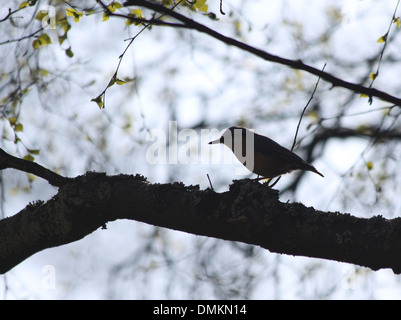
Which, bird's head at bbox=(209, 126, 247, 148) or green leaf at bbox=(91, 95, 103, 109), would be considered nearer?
green leaf at bbox=(91, 95, 103, 109)

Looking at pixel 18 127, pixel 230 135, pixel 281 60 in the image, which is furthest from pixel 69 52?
pixel 230 135

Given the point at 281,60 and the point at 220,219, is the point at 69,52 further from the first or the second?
the point at 220,219

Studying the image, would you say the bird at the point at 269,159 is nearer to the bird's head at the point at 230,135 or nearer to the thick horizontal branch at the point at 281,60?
the bird's head at the point at 230,135

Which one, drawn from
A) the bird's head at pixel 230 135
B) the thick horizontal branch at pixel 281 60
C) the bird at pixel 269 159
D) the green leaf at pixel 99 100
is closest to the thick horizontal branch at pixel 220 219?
the green leaf at pixel 99 100

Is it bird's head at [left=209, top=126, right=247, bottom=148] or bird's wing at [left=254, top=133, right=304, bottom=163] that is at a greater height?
bird's head at [left=209, top=126, right=247, bottom=148]

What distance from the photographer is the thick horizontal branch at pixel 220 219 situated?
2.81 meters

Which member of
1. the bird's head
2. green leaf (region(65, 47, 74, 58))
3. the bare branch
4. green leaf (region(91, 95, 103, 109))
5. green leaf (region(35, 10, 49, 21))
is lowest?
the bare branch

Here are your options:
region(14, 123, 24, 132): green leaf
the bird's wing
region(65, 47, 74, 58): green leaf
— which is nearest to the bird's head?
the bird's wing

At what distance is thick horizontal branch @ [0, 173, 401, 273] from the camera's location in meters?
2.81

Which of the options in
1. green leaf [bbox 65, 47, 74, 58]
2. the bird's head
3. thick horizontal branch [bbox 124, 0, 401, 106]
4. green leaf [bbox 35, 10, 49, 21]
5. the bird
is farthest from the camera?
the bird's head

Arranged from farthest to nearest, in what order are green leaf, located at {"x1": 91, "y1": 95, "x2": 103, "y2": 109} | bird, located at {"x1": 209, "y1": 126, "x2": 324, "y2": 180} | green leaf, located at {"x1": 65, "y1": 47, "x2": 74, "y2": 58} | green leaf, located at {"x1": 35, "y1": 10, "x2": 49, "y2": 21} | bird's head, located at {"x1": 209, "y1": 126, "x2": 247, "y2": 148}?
bird's head, located at {"x1": 209, "y1": 126, "x2": 247, "y2": 148} < bird, located at {"x1": 209, "y1": 126, "x2": 324, "y2": 180} < green leaf, located at {"x1": 65, "y1": 47, "x2": 74, "y2": 58} < green leaf, located at {"x1": 35, "y1": 10, "x2": 49, "y2": 21} < green leaf, located at {"x1": 91, "y1": 95, "x2": 103, "y2": 109}

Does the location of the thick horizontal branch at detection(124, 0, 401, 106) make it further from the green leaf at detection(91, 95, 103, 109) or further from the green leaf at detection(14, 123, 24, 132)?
the green leaf at detection(14, 123, 24, 132)

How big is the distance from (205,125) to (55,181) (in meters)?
4.46
